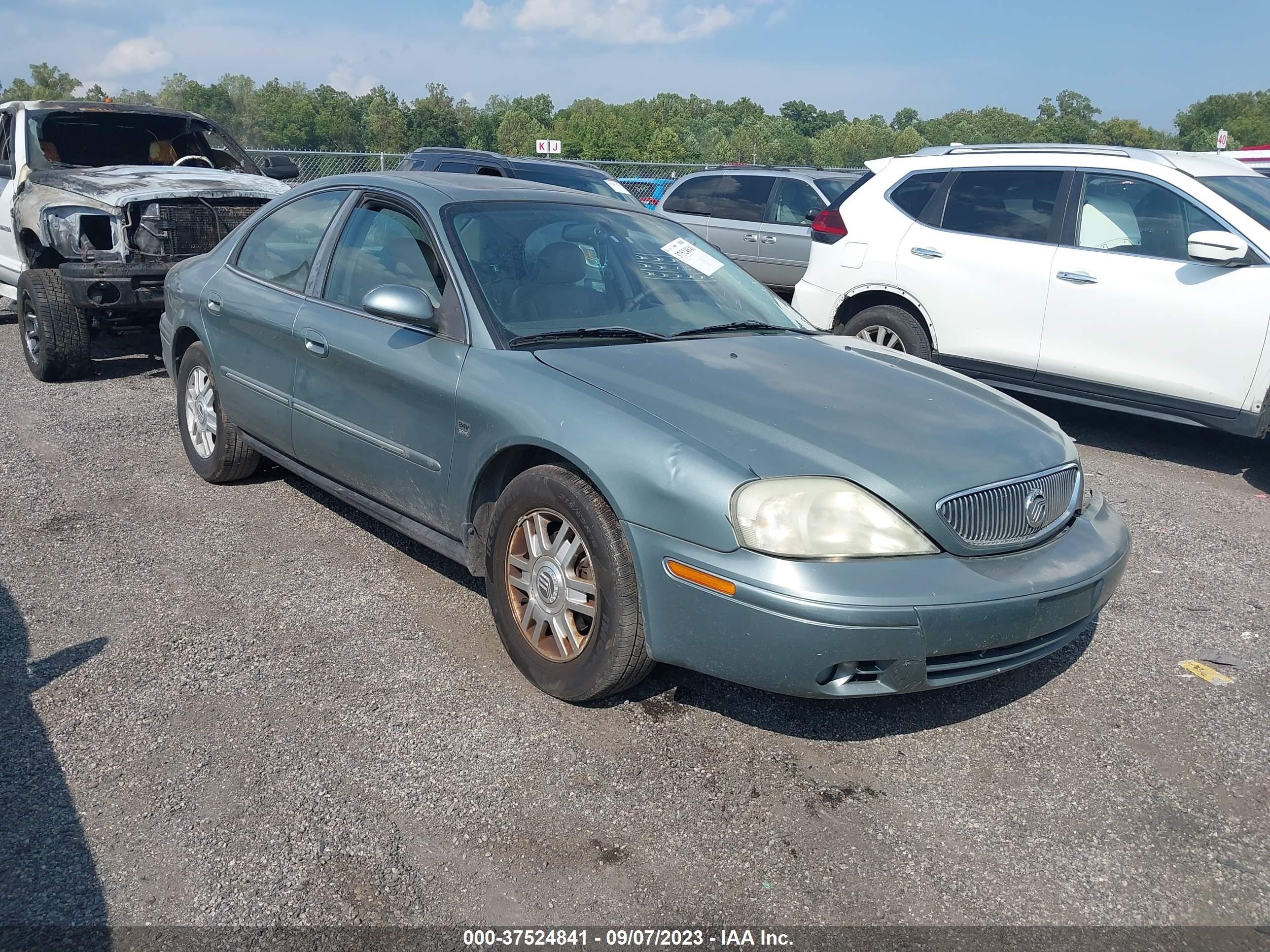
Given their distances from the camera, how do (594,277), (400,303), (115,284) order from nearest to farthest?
(400,303)
(594,277)
(115,284)

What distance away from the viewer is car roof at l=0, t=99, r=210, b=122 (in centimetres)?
848

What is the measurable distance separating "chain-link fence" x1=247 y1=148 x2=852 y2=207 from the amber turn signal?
12138mm

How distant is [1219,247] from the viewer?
584 centimetres

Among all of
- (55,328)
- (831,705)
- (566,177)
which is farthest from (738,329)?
(566,177)

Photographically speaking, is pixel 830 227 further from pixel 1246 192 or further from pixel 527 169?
pixel 527 169

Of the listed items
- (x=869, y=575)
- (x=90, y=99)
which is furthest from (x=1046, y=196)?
(x=90, y=99)

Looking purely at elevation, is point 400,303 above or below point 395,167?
below

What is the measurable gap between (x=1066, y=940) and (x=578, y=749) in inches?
54.5

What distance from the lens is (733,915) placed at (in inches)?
96.0

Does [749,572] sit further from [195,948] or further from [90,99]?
[90,99]

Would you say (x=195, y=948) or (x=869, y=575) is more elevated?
(x=869, y=575)

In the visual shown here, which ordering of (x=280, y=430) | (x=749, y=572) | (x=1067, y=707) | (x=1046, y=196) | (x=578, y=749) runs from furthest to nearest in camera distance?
(x=1046, y=196)
(x=280, y=430)
(x=1067, y=707)
(x=578, y=749)
(x=749, y=572)

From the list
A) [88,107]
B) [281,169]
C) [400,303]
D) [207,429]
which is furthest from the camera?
[281,169]

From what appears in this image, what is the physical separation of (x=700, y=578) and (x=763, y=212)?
31.6 feet
